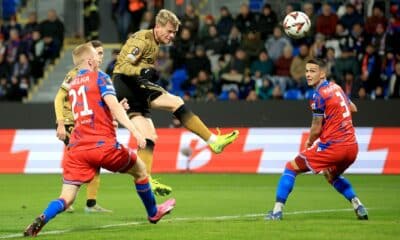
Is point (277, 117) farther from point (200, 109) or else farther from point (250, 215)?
point (250, 215)

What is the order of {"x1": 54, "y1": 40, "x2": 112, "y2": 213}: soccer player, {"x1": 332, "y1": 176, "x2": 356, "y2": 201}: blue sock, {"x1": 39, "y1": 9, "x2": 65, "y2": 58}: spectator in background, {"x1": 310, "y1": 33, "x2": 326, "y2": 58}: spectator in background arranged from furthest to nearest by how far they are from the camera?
{"x1": 39, "y1": 9, "x2": 65, "y2": 58}: spectator in background, {"x1": 310, "y1": 33, "x2": 326, "y2": 58}: spectator in background, {"x1": 54, "y1": 40, "x2": 112, "y2": 213}: soccer player, {"x1": 332, "y1": 176, "x2": 356, "y2": 201}: blue sock

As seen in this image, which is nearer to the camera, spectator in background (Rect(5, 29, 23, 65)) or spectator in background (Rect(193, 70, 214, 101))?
spectator in background (Rect(193, 70, 214, 101))

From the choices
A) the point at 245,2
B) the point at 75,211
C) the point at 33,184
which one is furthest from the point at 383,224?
the point at 245,2

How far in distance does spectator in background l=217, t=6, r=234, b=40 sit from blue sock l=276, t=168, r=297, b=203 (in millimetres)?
14489

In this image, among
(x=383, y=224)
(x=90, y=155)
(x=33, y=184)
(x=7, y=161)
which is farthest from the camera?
(x=7, y=161)

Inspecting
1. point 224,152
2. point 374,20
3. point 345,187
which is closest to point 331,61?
point 374,20

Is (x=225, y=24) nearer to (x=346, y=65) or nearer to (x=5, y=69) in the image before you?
(x=346, y=65)

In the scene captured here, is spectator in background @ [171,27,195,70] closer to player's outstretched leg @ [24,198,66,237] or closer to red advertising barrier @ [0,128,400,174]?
red advertising barrier @ [0,128,400,174]

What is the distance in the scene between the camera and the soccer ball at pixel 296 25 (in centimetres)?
1714

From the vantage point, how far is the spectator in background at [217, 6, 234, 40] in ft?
88.3

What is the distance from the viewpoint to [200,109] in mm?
23891

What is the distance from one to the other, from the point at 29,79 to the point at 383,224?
18.2 m

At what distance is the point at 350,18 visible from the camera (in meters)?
25.8

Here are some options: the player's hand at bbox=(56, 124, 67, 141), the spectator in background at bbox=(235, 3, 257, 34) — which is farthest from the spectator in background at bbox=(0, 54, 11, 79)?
the player's hand at bbox=(56, 124, 67, 141)
